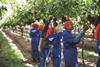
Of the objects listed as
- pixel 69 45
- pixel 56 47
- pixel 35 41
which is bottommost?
pixel 35 41

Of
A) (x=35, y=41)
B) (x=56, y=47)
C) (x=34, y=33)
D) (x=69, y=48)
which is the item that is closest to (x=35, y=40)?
(x=35, y=41)

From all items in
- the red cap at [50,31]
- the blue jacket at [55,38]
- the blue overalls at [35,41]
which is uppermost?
the red cap at [50,31]

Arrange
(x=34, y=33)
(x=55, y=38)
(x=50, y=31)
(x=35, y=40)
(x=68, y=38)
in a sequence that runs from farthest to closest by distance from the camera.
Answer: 1. (x=35, y=40)
2. (x=34, y=33)
3. (x=50, y=31)
4. (x=55, y=38)
5. (x=68, y=38)

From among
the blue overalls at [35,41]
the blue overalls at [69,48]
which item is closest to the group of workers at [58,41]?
the blue overalls at [69,48]

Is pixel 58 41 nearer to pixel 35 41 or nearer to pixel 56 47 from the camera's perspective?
pixel 56 47

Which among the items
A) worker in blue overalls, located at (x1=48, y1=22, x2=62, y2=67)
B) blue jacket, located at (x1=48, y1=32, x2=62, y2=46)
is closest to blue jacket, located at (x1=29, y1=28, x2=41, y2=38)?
worker in blue overalls, located at (x1=48, y1=22, x2=62, y2=67)

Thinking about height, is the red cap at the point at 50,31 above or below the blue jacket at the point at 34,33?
above

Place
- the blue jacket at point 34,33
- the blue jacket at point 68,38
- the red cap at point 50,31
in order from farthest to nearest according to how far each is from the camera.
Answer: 1. the blue jacket at point 34,33
2. the red cap at point 50,31
3. the blue jacket at point 68,38

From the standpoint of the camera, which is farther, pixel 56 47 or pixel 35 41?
pixel 35 41

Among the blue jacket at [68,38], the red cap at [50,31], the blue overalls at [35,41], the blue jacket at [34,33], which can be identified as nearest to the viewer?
the blue jacket at [68,38]

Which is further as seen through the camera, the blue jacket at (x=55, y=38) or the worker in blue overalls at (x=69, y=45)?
the blue jacket at (x=55, y=38)

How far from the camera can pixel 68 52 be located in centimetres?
1032

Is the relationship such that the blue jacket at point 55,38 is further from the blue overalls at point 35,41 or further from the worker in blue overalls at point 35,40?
the blue overalls at point 35,41

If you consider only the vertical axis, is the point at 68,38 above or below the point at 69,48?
above
